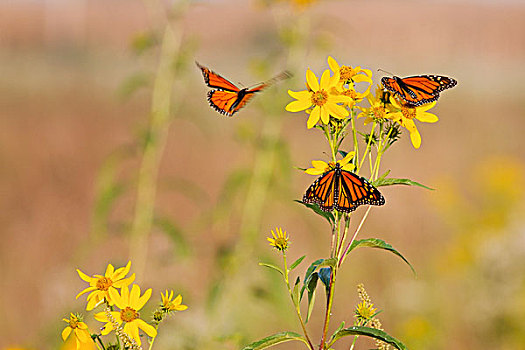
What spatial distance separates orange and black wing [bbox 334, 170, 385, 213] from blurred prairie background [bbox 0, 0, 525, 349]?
2.40ft

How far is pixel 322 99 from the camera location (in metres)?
1.17

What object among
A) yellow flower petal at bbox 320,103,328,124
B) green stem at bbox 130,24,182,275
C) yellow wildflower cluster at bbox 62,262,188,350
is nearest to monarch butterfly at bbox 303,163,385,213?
yellow flower petal at bbox 320,103,328,124

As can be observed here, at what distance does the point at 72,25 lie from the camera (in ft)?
70.1

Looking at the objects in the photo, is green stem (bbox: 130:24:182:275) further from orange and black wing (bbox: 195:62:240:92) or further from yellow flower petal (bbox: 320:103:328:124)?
yellow flower petal (bbox: 320:103:328:124)

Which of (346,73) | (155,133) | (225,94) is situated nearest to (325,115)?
(346,73)

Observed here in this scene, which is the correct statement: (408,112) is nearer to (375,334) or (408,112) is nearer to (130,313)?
(375,334)

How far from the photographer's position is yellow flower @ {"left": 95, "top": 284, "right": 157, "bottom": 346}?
106 cm

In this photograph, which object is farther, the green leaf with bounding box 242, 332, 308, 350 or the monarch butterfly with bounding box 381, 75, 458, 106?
the monarch butterfly with bounding box 381, 75, 458, 106

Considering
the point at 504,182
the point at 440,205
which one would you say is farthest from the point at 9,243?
the point at 504,182

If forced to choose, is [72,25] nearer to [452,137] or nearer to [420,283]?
[452,137]

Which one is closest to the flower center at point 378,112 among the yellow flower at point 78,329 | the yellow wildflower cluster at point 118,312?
the yellow wildflower cluster at point 118,312

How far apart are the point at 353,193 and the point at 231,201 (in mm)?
1964

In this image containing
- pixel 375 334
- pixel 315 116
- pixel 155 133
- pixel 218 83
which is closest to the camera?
pixel 375 334

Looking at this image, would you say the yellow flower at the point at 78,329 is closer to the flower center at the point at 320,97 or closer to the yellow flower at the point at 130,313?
the yellow flower at the point at 130,313
